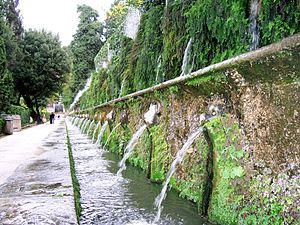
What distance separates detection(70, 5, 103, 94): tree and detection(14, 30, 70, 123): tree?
28.0 feet

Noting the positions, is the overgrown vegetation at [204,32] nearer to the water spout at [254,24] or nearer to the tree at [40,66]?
the water spout at [254,24]

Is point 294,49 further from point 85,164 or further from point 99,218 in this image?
point 85,164

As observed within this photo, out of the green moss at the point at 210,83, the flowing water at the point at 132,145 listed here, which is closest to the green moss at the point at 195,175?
the green moss at the point at 210,83

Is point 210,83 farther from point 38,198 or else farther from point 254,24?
point 38,198

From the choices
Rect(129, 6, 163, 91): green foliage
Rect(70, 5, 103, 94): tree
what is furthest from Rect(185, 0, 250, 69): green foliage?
Rect(70, 5, 103, 94): tree

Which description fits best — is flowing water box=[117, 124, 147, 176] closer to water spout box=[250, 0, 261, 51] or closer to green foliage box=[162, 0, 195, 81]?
green foliage box=[162, 0, 195, 81]

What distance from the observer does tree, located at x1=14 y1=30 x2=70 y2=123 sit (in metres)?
31.7

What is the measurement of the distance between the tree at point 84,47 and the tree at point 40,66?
8.55 m

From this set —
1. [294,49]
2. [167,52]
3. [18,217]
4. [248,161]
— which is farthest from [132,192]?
[294,49]

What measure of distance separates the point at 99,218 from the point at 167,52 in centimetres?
262

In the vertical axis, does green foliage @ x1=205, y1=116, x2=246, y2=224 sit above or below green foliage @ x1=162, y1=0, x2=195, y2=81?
below

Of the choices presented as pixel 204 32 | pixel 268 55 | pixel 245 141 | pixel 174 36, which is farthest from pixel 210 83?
pixel 174 36

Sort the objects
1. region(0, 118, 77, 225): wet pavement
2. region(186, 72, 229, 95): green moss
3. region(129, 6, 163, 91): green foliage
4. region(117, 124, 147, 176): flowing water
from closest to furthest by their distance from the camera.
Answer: region(0, 118, 77, 225): wet pavement
region(186, 72, 229, 95): green moss
region(117, 124, 147, 176): flowing water
region(129, 6, 163, 91): green foliage

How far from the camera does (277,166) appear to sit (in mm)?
1952
